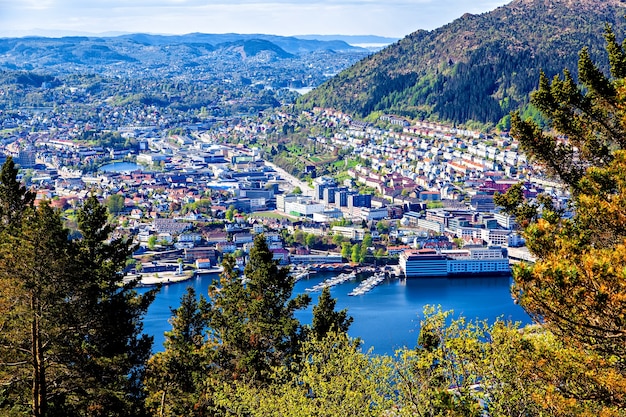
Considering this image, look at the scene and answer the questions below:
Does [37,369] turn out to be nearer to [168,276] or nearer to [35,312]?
[35,312]

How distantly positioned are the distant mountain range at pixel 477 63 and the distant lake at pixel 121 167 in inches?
371

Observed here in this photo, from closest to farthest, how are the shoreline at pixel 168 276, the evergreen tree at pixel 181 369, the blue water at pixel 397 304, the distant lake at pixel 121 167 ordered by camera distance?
the evergreen tree at pixel 181 369
the blue water at pixel 397 304
the shoreline at pixel 168 276
the distant lake at pixel 121 167

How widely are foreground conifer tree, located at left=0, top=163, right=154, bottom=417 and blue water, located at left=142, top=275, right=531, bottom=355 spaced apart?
17.5ft

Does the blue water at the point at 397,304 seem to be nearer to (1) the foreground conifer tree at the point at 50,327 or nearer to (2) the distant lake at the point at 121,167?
(1) the foreground conifer tree at the point at 50,327

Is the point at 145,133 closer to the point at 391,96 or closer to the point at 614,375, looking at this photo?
the point at 391,96

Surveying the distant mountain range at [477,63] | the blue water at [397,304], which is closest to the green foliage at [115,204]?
the blue water at [397,304]

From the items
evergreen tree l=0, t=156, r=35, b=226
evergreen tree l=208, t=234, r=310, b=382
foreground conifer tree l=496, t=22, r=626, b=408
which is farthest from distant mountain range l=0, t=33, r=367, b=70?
foreground conifer tree l=496, t=22, r=626, b=408

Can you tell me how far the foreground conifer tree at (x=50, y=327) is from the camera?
328 cm

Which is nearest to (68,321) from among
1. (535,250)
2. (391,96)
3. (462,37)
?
(535,250)

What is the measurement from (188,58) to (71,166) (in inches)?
2070

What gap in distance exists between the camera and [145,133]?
32.5 meters

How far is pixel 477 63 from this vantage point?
30922 mm

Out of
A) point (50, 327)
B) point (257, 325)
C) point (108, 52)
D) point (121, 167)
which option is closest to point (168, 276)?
point (257, 325)

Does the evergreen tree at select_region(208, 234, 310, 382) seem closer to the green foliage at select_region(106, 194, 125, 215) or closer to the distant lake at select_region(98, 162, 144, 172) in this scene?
the green foliage at select_region(106, 194, 125, 215)
